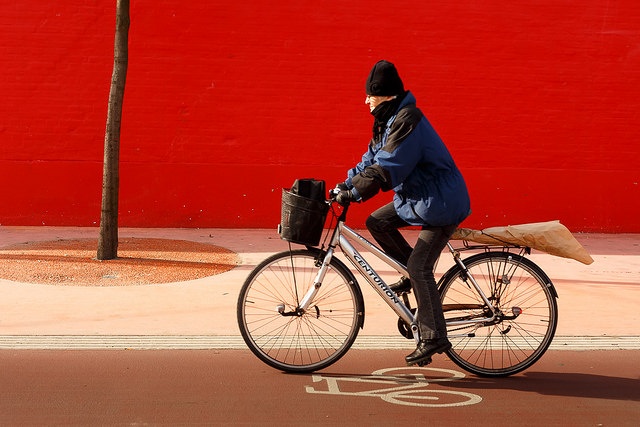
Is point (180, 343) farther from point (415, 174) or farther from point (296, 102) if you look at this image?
point (296, 102)

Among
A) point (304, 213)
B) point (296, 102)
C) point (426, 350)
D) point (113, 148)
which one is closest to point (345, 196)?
point (304, 213)

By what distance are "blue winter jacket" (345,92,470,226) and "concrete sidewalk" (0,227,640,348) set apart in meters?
1.49

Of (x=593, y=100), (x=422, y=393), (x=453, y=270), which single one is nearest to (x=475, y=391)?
(x=422, y=393)

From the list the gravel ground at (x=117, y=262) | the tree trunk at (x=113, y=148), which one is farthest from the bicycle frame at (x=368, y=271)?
the tree trunk at (x=113, y=148)

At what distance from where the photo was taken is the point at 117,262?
10.2m

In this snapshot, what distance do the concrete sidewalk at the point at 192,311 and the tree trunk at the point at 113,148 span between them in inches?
53.3

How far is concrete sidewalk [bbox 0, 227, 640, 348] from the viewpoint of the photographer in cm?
717

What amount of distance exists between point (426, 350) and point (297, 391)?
80 cm

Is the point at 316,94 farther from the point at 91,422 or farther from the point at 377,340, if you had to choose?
the point at 91,422

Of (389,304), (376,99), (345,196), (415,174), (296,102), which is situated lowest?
(389,304)

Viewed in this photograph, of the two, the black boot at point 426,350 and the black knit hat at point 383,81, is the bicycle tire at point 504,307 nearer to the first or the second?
the black boot at point 426,350

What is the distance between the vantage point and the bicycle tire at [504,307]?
6.14 m

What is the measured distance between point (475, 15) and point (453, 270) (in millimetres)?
7382

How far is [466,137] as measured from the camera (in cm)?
1295
